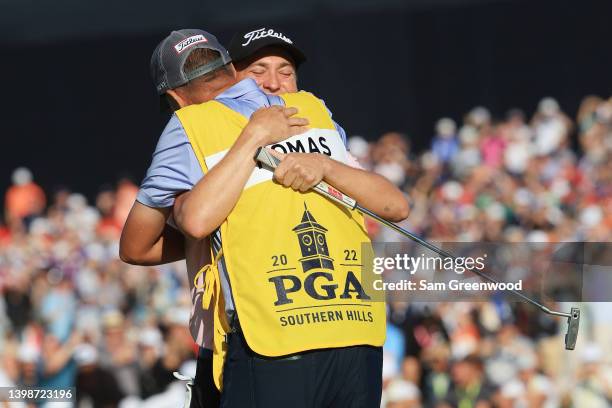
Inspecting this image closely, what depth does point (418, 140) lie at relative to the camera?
43.3 ft

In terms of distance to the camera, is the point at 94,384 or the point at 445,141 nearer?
the point at 94,384

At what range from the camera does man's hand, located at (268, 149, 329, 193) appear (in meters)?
2.45

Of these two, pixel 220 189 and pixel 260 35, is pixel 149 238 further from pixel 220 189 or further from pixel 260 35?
pixel 260 35

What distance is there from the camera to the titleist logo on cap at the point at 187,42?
279 cm

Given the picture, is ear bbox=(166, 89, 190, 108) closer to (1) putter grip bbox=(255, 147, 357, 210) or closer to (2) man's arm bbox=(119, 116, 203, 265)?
(2) man's arm bbox=(119, 116, 203, 265)

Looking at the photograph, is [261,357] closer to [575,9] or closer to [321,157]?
[321,157]

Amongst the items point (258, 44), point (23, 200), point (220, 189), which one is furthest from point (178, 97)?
point (23, 200)

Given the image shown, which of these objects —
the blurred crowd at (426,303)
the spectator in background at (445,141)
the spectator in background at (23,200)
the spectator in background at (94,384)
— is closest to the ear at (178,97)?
the blurred crowd at (426,303)

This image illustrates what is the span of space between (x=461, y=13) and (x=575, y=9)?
1433 mm

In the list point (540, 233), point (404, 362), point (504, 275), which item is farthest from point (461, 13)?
point (504, 275)

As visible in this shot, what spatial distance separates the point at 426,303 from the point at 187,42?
596 cm

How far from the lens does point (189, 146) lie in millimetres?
2500

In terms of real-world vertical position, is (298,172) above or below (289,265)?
above
